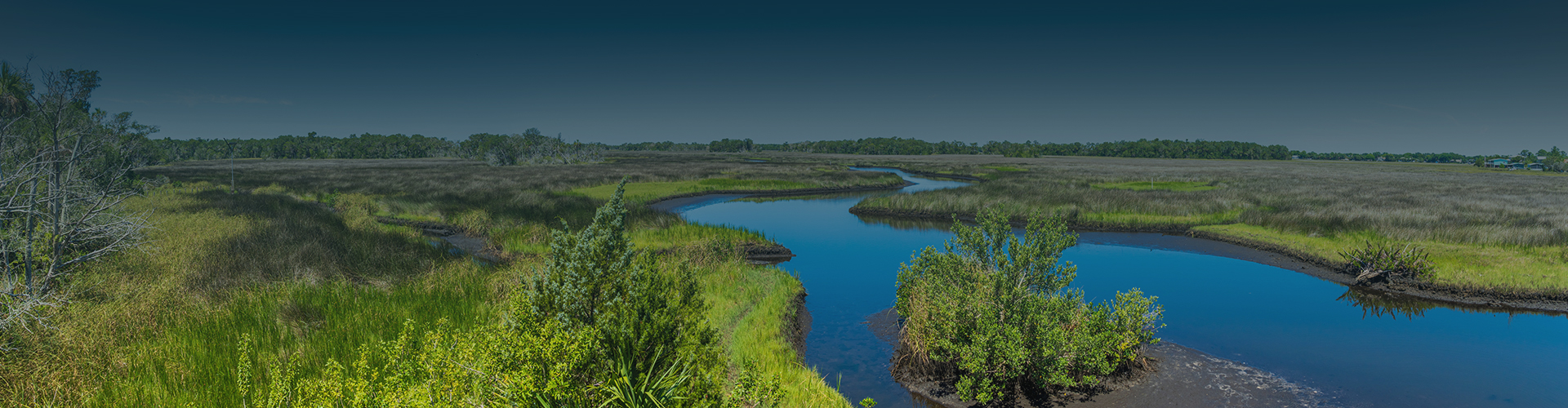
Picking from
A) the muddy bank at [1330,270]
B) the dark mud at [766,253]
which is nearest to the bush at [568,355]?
the dark mud at [766,253]

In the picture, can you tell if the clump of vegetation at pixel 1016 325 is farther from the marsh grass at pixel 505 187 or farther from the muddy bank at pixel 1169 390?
the marsh grass at pixel 505 187

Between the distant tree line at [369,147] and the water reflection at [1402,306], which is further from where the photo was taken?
the distant tree line at [369,147]

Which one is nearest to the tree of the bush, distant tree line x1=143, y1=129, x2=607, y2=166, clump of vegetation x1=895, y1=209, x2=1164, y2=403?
the bush

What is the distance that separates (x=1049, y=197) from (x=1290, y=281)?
18728 millimetres

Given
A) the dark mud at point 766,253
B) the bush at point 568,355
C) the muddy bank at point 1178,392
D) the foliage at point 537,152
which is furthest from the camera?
the foliage at point 537,152

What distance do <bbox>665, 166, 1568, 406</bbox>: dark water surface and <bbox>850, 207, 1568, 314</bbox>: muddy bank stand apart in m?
0.49

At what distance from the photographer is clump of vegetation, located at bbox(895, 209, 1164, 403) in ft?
29.7

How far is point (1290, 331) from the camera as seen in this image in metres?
13.2

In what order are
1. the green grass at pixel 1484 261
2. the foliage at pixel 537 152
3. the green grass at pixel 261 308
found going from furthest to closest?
the foliage at pixel 537 152 < the green grass at pixel 1484 261 < the green grass at pixel 261 308

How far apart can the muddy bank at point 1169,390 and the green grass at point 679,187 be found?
31.7 metres

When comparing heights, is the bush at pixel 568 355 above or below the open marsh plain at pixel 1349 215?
above

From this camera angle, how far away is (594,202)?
111 ft

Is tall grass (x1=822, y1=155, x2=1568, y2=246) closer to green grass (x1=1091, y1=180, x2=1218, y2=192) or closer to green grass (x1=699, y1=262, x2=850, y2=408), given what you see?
green grass (x1=1091, y1=180, x2=1218, y2=192)

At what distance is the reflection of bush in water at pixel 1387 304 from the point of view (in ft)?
48.1
